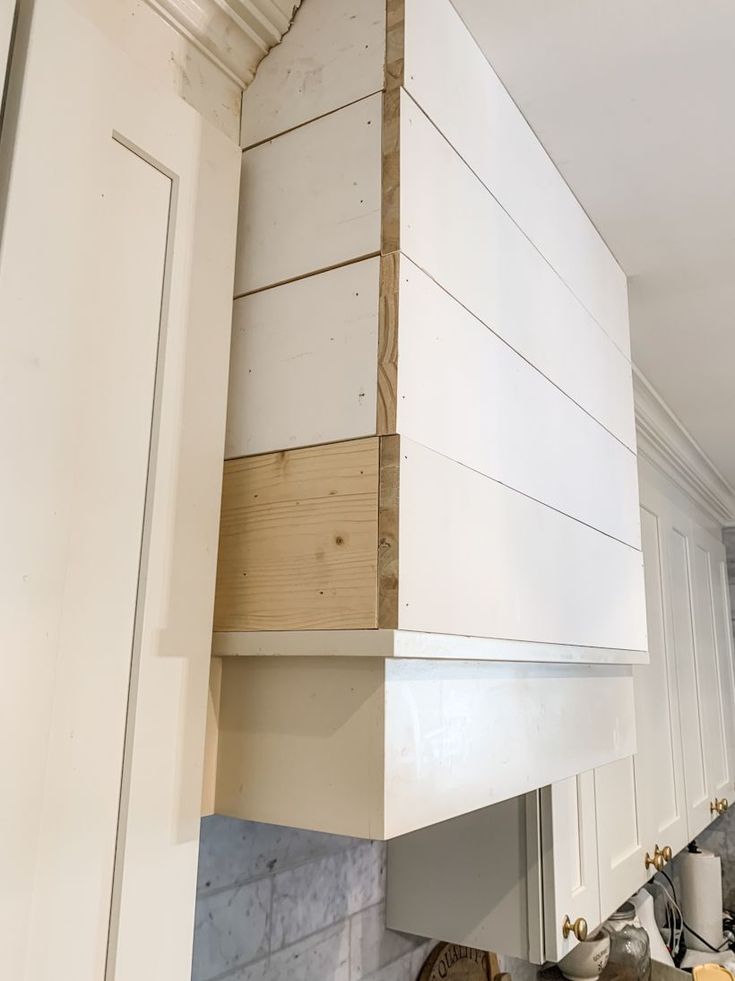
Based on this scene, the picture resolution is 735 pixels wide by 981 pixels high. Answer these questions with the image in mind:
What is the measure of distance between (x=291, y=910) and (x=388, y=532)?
844 mm

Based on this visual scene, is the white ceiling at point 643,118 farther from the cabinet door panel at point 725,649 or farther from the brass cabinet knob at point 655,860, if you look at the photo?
the cabinet door panel at point 725,649

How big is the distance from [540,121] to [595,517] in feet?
1.91

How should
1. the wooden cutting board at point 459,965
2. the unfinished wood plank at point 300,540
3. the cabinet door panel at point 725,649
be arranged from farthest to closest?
the cabinet door panel at point 725,649
the wooden cutting board at point 459,965
the unfinished wood plank at point 300,540

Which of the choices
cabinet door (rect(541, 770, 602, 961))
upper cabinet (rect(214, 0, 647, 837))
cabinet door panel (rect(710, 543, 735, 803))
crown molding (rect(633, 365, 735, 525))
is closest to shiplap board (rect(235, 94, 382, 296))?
upper cabinet (rect(214, 0, 647, 837))

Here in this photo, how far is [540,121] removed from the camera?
3.66 ft

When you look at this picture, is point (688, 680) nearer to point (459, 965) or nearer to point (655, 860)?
point (655, 860)

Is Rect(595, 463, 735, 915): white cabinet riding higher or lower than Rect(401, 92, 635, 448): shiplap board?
lower

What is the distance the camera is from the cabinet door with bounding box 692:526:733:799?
265cm

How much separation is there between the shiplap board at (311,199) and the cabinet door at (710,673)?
2.24 m

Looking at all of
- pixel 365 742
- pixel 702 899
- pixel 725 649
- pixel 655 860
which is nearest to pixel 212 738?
pixel 365 742

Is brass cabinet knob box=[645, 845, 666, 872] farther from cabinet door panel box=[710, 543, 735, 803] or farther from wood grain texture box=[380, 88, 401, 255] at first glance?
wood grain texture box=[380, 88, 401, 255]

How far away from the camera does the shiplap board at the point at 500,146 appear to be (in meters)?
0.85

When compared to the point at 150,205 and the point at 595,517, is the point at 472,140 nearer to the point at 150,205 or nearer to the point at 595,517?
the point at 150,205

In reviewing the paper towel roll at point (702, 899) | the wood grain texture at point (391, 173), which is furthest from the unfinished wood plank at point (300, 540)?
the paper towel roll at point (702, 899)
